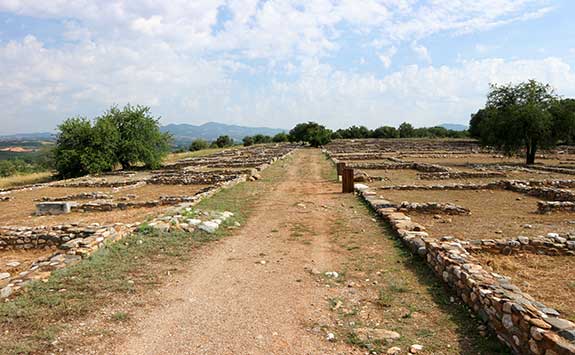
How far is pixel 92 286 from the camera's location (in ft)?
19.5

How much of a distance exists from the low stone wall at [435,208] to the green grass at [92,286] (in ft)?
17.6

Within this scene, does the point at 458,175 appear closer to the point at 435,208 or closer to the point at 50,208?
the point at 435,208

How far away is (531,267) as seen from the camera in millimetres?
6918

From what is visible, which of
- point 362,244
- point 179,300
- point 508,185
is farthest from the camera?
point 508,185

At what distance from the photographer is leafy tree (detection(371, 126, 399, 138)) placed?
318 ft

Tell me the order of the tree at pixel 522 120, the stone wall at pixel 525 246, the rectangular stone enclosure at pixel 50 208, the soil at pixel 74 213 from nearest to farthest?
the stone wall at pixel 525 246 → the soil at pixel 74 213 → the rectangular stone enclosure at pixel 50 208 → the tree at pixel 522 120

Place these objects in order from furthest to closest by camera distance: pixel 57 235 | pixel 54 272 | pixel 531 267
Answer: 1. pixel 57 235
2. pixel 531 267
3. pixel 54 272

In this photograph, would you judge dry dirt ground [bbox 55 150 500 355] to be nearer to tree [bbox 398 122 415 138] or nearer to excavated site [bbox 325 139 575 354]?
excavated site [bbox 325 139 575 354]

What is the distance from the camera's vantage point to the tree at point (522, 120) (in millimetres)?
28125

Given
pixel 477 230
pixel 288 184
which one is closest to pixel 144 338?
pixel 477 230

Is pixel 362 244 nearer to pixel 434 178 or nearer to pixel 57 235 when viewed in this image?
pixel 57 235

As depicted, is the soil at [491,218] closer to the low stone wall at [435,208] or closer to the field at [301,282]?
the field at [301,282]

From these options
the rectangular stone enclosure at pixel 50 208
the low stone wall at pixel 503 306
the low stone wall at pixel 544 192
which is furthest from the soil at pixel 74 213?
the low stone wall at pixel 544 192

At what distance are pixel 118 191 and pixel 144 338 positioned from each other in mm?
16982
